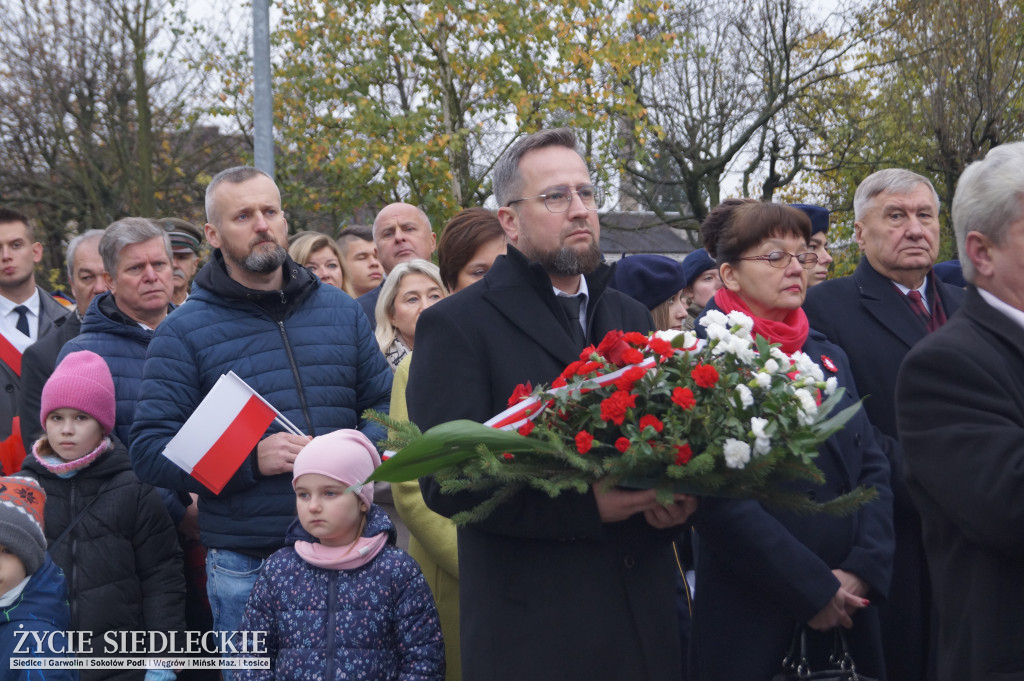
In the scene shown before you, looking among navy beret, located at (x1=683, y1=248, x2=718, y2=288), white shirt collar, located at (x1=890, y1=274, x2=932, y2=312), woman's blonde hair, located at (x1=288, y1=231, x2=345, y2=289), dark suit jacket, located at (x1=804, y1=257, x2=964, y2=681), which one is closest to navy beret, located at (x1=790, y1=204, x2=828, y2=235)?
dark suit jacket, located at (x1=804, y1=257, x2=964, y2=681)

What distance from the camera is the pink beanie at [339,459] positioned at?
377 centimetres

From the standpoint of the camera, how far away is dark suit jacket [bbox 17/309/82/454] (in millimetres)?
5062

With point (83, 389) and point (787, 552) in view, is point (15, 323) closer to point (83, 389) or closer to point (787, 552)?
point (83, 389)

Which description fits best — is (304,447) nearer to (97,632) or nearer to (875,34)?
(97,632)

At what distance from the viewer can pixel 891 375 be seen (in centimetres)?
432

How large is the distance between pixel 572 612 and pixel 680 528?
410mm

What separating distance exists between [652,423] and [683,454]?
0.35ft

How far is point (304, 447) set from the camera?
3.90 metres

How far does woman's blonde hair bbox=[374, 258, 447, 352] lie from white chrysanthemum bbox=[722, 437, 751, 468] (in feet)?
9.40

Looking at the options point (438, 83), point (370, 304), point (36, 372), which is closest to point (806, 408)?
point (370, 304)

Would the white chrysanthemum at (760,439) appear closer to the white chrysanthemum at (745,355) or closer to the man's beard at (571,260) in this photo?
the white chrysanthemum at (745,355)

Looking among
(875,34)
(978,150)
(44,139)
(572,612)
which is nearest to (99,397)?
(572,612)

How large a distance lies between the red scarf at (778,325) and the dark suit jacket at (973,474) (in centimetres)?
110

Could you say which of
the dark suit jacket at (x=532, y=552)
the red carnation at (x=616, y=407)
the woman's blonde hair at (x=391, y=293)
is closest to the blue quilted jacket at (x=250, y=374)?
the woman's blonde hair at (x=391, y=293)
